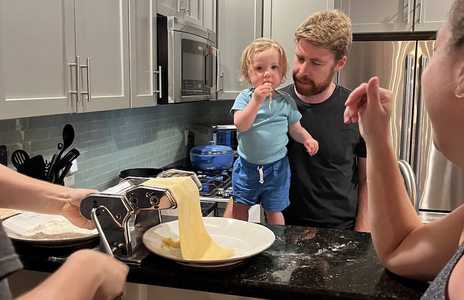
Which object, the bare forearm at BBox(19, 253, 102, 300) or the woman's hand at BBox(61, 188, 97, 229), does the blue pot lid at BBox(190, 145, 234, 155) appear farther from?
the bare forearm at BBox(19, 253, 102, 300)

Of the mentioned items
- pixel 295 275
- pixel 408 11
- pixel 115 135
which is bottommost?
pixel 295 275

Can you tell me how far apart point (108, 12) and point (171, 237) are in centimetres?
117

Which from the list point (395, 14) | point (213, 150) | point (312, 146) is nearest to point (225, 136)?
point (213, 150)

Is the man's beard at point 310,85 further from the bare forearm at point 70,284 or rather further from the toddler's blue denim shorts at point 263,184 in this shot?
the bare forearm at point 70,284

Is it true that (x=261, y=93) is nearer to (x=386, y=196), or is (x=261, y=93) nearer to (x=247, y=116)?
(x=247, y=116)

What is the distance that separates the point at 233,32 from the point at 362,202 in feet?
5.93

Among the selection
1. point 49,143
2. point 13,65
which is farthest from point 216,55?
point 13,65

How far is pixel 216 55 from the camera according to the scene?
10.4 ft

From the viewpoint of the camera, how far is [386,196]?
42.3 inches

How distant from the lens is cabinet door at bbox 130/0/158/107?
2199 mm

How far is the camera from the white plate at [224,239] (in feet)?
3.59

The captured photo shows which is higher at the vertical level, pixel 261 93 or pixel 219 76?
pixel 219 76

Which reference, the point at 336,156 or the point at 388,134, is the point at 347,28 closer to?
the point at 336,156

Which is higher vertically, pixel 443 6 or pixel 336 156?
pixel 443 6
